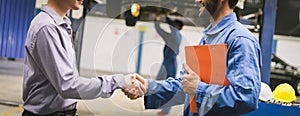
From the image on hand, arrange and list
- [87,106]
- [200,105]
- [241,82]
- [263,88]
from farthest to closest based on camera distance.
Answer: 1. [263,88]
2. [87,106]
3. [200,105]
4. [241,82]

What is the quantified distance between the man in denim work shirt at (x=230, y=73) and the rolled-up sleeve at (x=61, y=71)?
29cm

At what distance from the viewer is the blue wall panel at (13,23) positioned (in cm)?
912

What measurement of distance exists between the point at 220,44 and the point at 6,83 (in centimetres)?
687

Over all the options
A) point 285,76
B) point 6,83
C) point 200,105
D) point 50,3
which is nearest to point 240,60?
point 200,105

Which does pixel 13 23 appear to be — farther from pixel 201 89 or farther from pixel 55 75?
pixel 201 89

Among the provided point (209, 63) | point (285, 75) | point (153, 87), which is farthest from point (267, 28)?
point (285, 75)

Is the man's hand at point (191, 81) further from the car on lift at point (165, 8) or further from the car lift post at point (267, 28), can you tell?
the car lift post at point (267, 28)

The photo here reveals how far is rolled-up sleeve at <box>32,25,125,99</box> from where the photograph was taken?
46.9 inches

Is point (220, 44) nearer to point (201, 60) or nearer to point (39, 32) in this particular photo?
point (201, 60)

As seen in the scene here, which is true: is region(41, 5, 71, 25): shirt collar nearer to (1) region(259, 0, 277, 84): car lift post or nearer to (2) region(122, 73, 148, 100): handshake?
(2) region(122, 73, 148, 100): handshake

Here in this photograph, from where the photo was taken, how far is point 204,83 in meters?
1.10

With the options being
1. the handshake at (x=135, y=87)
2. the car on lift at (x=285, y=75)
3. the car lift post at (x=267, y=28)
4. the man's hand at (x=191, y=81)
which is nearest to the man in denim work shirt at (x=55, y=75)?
the handshake at (x=135, y=87)

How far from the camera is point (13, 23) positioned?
30.6ft

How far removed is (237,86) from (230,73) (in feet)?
0.17
